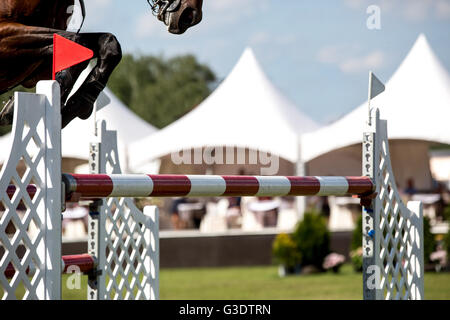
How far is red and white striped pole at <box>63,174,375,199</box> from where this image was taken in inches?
104

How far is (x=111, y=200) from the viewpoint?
393 cm

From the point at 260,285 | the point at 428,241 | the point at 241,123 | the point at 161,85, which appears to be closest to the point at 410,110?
the point at 428,241

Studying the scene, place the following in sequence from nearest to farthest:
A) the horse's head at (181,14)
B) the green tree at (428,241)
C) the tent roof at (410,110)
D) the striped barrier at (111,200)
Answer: the striped barrier at (111,200), the horse's head at (181,14), the green tree at (428,241), the tent roof at (410,110)

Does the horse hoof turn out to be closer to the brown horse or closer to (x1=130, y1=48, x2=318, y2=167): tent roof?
the brown horse

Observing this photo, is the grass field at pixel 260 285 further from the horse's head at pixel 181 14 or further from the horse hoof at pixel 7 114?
the horse's head at pixel 181 14

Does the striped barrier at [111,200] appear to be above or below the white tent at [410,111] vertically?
below

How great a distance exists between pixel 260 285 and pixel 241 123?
10.5ft

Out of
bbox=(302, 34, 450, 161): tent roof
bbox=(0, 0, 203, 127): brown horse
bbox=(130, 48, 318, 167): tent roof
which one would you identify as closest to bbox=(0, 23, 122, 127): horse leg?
bbox=(0, 0, 203, 127): brown horse

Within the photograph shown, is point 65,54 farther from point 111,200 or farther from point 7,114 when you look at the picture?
point 111,200

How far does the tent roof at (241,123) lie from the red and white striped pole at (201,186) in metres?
6.65

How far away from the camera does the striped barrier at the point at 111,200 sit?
8.07ft

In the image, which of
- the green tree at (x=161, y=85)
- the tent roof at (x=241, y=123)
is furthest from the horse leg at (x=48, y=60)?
the green tree at (x=161, y=85)

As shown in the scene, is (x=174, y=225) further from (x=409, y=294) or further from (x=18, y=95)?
(x=18, y=95)

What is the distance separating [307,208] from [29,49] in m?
8.66
